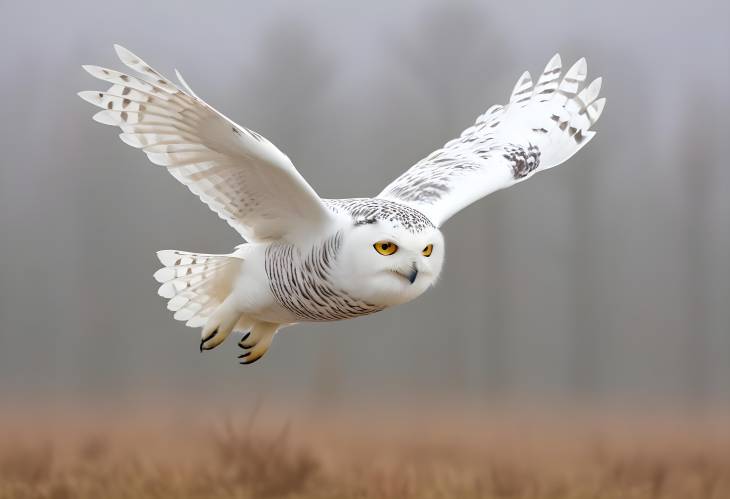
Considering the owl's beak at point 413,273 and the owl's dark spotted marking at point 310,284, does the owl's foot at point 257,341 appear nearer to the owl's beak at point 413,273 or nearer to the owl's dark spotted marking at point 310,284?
the owl's dark spotted marking at point 310,284

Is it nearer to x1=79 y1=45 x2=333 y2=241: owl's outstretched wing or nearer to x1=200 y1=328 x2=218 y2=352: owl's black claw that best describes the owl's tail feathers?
x1=200 y1=328 x2=218 y2=352: owl's black claw

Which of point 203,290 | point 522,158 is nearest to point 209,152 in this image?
point 203,290

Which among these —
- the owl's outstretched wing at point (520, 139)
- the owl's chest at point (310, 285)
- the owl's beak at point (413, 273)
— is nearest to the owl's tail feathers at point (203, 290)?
the owl's chest at point (310, 285)

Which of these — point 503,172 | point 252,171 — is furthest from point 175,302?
point 503,172

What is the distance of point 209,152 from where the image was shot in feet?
8.38

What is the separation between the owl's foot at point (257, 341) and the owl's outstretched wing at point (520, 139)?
0.59 meters

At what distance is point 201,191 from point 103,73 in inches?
17.7

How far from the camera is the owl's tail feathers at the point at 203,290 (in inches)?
113

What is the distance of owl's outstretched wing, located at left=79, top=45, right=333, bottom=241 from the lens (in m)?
2.39

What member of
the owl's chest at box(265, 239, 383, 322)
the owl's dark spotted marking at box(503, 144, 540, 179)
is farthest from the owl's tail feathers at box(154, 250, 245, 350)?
the owl's dark spotted marking at box(503, 144, 540, 179)

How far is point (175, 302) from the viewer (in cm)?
298

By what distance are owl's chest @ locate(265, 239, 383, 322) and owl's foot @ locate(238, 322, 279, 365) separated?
27cm

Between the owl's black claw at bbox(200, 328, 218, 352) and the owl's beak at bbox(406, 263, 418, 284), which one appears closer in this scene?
the owl's beak at bbox(406, 263, 418, 284)

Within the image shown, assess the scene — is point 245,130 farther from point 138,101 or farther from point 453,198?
point 453,198
